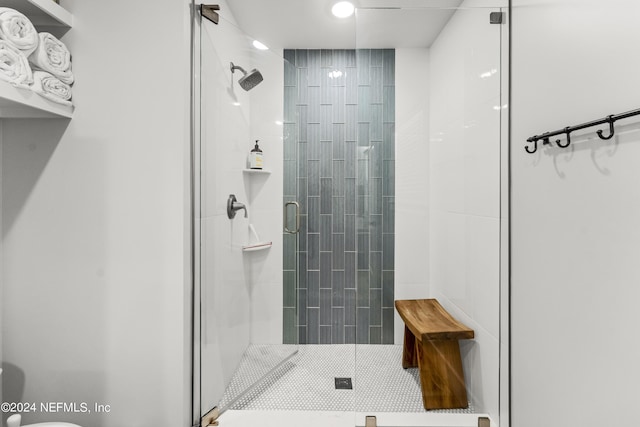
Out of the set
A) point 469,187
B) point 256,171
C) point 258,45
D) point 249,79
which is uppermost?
point 258,45

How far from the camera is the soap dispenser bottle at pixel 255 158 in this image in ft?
6.31

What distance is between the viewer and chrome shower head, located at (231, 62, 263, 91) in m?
1.84

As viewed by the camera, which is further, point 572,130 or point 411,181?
point 411,181

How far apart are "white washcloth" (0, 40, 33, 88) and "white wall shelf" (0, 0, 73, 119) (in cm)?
2

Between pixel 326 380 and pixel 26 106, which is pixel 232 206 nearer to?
pixel 26 106

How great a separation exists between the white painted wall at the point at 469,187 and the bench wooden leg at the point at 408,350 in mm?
234

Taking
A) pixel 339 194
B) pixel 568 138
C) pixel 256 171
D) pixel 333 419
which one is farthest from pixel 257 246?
pixel 568 138

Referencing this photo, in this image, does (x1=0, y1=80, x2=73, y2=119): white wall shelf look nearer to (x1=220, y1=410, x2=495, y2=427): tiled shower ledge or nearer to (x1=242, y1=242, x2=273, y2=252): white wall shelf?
(x1=242, y1=242, x2=273, y2=252): white wall shelf

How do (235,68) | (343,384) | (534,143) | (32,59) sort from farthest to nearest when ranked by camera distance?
(343,384)
(235,68)
(534,143)
(32,59)

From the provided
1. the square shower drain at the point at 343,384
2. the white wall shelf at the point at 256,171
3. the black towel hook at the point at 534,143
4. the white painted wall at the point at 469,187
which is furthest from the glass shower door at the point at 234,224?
the black towel hook at the point at 534,143

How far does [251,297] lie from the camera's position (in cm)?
194

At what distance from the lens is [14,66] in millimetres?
1146

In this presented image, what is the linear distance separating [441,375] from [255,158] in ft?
4.92

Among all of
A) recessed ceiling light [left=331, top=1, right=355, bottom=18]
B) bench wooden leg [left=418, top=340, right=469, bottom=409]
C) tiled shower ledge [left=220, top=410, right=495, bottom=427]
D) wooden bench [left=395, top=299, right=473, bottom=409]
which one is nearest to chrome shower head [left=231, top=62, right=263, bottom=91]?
recessed ceiling light [left=331, top=1, right=355, bottom=18]
